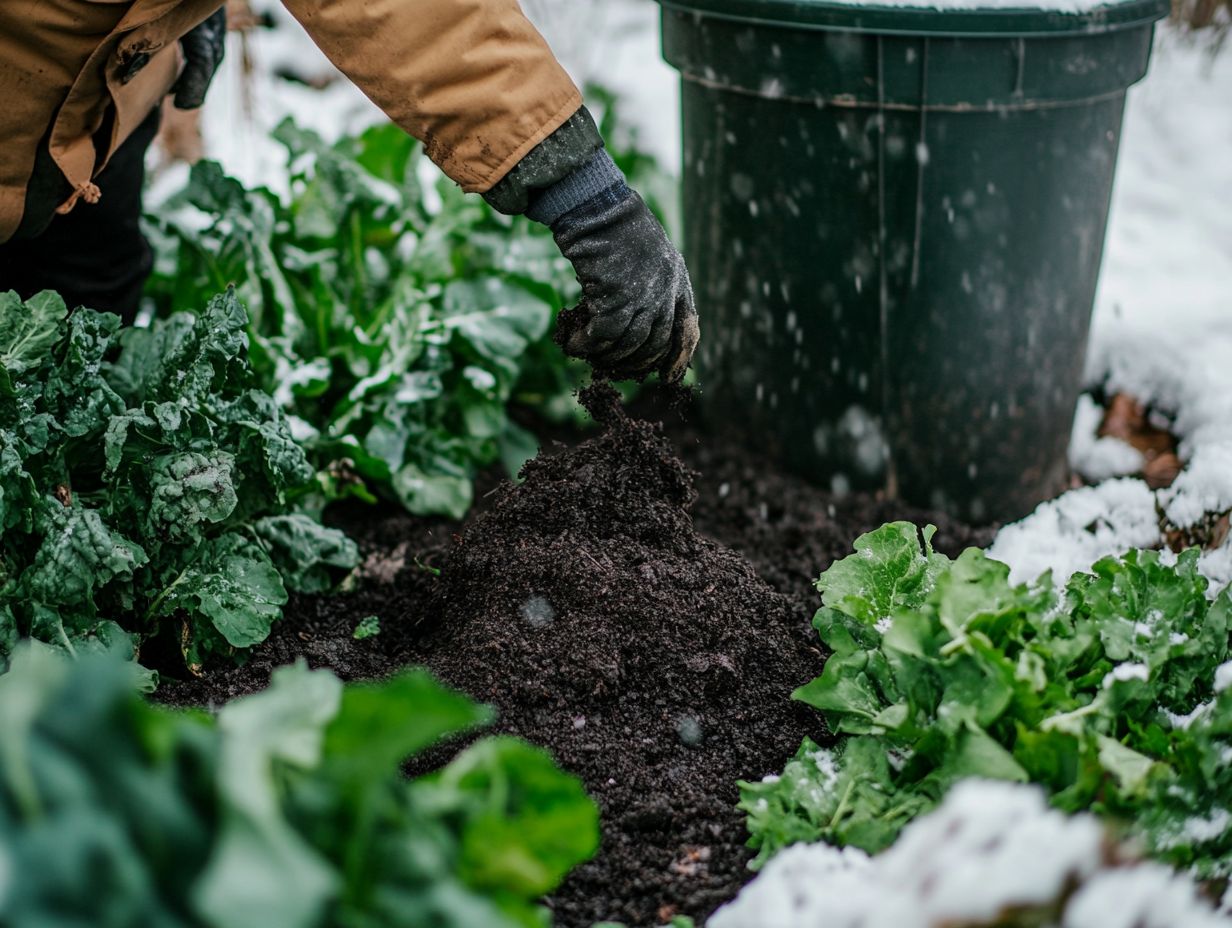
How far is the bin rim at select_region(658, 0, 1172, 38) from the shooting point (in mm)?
2285

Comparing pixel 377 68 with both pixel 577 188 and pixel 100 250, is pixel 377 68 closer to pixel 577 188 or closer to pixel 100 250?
pixel 577 188

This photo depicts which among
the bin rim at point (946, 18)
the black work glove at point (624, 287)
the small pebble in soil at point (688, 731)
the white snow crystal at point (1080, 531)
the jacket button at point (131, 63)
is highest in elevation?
the bin rim at point (946, 18)

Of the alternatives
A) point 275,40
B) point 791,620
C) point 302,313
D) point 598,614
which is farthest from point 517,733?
point 275,40

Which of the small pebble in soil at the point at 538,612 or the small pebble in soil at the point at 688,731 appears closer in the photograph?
the small pebble in soil at the point at 688,731

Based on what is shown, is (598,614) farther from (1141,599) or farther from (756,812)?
(1141,599)

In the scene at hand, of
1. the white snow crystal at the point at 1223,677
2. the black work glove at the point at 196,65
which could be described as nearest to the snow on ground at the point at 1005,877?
the white snow crystal at the point at 1223,677

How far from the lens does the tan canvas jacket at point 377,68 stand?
5.32ft

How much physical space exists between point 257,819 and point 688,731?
39.8 inches

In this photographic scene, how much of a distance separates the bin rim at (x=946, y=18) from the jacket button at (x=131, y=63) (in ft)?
3.94

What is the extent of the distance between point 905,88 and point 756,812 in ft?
5.09

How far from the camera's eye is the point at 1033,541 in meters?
2.27

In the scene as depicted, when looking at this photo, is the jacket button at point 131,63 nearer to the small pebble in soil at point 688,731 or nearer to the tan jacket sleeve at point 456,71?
the tan jacket sleeve at point 456,71

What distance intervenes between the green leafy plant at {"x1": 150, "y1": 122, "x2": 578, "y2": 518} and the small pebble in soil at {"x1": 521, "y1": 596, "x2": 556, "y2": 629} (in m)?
0.72

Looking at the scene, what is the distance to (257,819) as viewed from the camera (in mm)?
869
